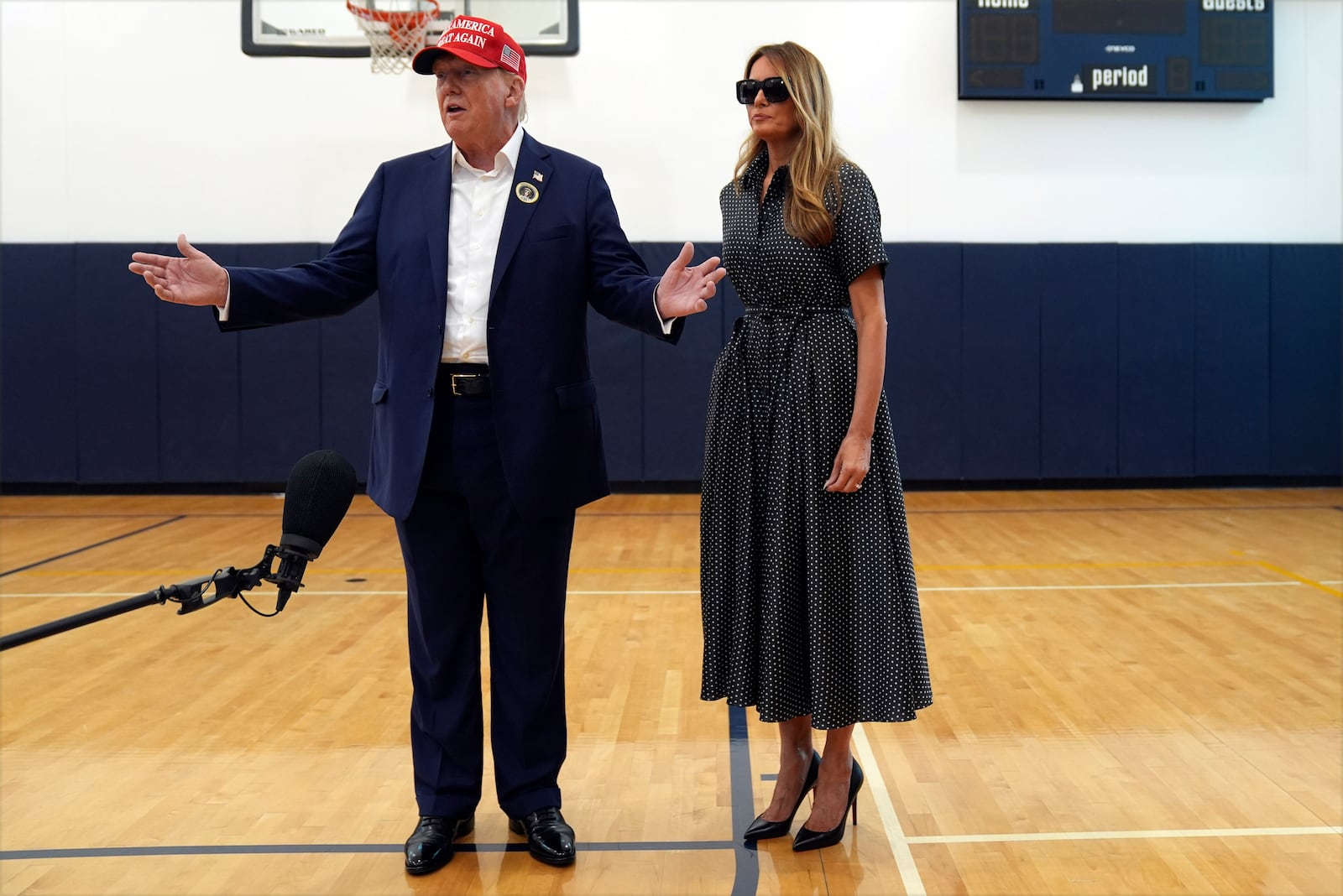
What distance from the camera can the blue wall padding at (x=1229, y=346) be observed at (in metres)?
8.14

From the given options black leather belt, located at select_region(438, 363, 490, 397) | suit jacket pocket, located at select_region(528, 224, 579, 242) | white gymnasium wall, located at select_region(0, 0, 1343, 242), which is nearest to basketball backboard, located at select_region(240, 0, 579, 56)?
white gymnasium wall, located at select_region(0, 0, 1343, 242)

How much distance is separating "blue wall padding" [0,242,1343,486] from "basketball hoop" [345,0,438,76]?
1.50 metres

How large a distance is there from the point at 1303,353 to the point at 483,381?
25.0 ft

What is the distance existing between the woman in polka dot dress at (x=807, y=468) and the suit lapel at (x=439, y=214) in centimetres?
60

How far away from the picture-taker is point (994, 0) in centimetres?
781

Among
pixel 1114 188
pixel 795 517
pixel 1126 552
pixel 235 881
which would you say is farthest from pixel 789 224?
pixel 1114 188

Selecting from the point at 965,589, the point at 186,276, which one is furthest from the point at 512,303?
the point at 965,589

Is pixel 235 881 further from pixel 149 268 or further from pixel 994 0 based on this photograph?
pixel 994 0

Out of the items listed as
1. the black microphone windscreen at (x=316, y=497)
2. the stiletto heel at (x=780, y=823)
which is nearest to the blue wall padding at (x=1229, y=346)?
the stiletto heel at (x=780, y=823)

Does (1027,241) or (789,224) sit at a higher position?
(1027,241)

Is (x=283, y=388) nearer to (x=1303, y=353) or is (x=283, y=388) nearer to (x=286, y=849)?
(x=286, y=849)

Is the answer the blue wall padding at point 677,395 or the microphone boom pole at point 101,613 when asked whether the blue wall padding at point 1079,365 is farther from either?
the microphone boom pole at point 101,613

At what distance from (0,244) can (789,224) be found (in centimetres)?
765

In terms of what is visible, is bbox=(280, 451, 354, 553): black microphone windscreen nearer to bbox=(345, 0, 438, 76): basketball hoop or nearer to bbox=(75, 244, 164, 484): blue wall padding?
bbox=(345, 0, 438, 76): basketball hoop
